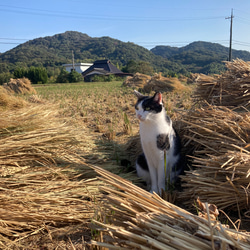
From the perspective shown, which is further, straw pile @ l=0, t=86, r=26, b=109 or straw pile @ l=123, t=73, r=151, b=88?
straw pile @ l=123, t=73, r=151, b=88

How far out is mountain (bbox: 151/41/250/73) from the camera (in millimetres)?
53969

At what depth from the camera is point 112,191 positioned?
1102 millimetres

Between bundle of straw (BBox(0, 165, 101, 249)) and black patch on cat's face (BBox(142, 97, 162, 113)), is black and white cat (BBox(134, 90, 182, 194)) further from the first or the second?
bundle of straw (BBox(0, 165, 101, 249))

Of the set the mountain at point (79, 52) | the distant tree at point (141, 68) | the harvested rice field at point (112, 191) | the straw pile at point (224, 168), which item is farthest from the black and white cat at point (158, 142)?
the mountain at point (79, 52)

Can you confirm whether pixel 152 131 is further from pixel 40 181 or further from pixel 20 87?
pixel 20 87

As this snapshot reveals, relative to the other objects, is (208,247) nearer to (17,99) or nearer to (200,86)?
(200,86)

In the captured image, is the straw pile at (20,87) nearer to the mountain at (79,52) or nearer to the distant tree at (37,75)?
the distant tree at (37,75)

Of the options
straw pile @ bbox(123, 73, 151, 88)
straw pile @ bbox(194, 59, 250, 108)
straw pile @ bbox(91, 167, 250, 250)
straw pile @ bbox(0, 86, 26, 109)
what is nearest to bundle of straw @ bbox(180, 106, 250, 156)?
straw pile @ bbox(194, 59, 250, 108)

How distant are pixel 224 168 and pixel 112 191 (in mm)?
1078

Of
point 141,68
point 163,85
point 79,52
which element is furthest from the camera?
point 79,52

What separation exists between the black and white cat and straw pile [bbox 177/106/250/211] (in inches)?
12.2

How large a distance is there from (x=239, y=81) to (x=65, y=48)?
11366 cm

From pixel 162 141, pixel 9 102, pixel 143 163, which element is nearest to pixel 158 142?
pixel 162 141

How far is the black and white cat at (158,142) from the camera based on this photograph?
2.22 meters
